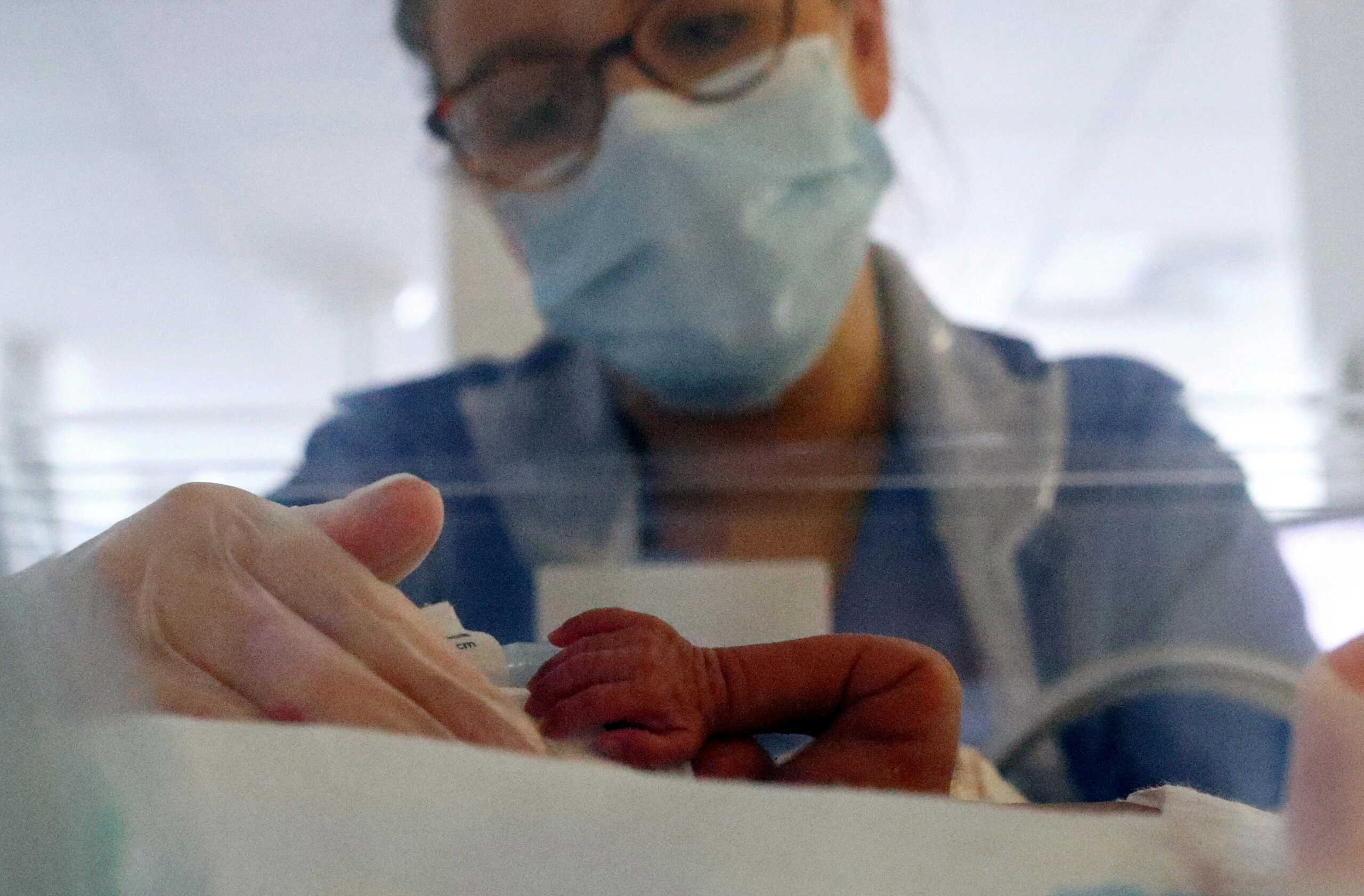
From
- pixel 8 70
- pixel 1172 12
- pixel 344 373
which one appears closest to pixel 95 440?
pixel 8 70

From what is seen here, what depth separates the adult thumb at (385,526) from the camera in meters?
0.22

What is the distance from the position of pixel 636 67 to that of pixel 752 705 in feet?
2.02

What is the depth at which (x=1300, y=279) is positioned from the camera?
1.37m

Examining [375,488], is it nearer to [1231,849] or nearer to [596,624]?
[596,624]

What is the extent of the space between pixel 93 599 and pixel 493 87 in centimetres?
63

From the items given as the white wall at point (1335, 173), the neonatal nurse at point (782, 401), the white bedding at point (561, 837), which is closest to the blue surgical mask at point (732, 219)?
the neonatal nurse at point (782, 401)

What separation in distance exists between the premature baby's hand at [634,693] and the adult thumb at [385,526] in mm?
47

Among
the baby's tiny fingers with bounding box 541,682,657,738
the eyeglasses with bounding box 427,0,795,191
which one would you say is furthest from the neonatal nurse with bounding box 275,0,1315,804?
the baby's tiny fingers with bounding box 541,682,657,738

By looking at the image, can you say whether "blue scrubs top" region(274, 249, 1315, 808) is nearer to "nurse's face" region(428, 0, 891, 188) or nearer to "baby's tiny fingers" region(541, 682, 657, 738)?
"baby's tiny fingers" region(541, 682, 657, 738)

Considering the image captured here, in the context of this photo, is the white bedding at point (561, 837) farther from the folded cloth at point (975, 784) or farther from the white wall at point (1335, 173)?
the white wall at point (1335, 173)

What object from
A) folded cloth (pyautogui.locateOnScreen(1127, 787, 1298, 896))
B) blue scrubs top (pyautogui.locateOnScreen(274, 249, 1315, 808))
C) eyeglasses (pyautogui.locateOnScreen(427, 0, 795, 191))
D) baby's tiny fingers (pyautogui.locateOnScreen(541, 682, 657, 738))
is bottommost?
blue scrubs top (pyautogui.locateOnScreen(274, 249, 1315, 808))

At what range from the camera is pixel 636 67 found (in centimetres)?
69

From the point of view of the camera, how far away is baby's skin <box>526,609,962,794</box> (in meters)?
0.20

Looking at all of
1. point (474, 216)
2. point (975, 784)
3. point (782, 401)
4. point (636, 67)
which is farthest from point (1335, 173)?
point (975, 784)
